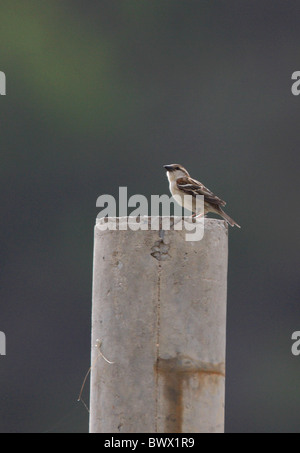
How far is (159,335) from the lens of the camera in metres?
8.66

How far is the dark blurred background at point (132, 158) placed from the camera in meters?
35.6

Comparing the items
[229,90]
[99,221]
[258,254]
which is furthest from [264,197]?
[99,221]

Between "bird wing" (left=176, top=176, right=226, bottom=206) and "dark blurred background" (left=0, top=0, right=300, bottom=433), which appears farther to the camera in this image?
"dark blurred background" (left=0, top=0, right=300, bottom=433)

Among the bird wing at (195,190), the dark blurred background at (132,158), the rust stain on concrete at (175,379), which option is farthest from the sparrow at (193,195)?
the dark blurred background at (132,158)

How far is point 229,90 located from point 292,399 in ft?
32.8

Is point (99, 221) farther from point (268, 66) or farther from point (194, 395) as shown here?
point (268, 66)

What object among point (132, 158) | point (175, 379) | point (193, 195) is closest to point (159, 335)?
point (175, 379)

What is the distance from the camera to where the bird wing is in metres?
12.1

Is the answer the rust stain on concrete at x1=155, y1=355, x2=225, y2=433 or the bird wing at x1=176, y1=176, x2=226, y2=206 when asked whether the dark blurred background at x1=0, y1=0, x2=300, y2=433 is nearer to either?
the bird wing at x1=176, y1=176, x2=226, y2=206

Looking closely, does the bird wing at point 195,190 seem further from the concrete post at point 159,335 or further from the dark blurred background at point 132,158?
the dark blurred background at point 132,158

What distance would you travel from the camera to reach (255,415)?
3475 centimetres

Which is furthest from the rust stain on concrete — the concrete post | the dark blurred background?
the dark blurred background

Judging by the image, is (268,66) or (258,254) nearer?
(258,254)

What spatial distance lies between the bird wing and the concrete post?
3.11m
